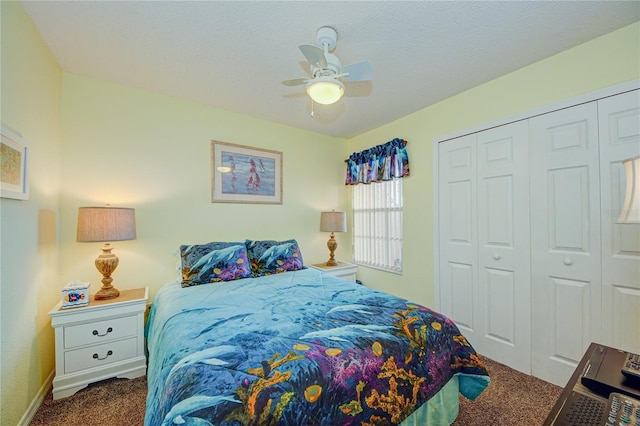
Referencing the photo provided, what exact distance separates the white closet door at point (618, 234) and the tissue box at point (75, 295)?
3.76 m

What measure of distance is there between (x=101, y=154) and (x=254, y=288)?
1.90 metres

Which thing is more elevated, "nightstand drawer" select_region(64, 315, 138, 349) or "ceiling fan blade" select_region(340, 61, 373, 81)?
"ceiling fan blade" select_region(340, 61, 373, 81)

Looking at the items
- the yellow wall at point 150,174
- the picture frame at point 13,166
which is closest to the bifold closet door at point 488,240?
the yellow wall at point 150,174

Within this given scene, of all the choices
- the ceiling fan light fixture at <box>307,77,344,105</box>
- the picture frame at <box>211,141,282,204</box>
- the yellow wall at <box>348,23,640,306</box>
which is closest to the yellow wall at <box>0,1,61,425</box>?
the picture frame at <box>211,141,282,204</box>

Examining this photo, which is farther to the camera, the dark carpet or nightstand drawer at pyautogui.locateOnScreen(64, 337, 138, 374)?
nightstand drawer at pyautogui.locateOnScreen(64, 337, 138, 374)

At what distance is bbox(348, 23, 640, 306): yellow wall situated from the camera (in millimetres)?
1765

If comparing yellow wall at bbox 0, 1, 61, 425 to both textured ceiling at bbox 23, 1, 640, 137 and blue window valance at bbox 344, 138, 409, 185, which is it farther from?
blue window valance at bbox 344, 138, 409, 185

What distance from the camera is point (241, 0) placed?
1.50 metres

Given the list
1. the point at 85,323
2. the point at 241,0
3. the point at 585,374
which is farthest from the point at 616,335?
the point at 85,323

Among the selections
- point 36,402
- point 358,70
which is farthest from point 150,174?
point 358,70

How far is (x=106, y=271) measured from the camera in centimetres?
213

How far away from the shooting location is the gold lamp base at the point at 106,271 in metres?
2.10

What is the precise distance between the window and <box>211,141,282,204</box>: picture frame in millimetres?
1241

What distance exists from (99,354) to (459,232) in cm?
330
